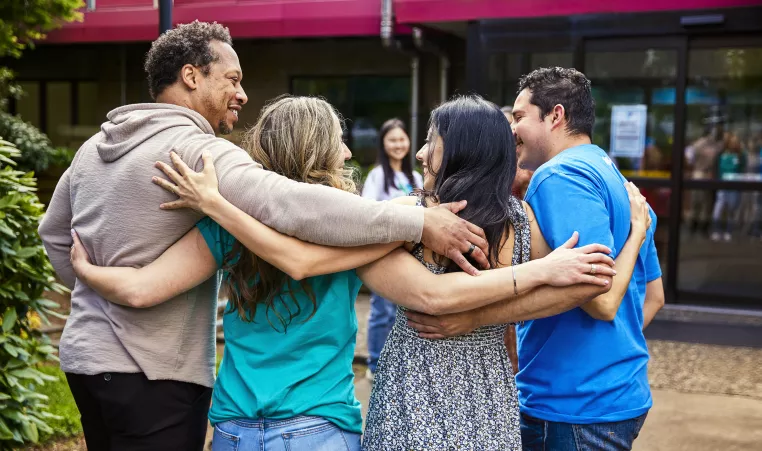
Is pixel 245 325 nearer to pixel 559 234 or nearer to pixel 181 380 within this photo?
pixel 181 380

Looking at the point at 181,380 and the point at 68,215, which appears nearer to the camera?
the point at 181,380

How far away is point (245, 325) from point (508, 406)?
73 cm

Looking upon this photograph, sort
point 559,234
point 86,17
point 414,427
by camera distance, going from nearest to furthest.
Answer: point 414,427 < point 559,234 < point 86,17

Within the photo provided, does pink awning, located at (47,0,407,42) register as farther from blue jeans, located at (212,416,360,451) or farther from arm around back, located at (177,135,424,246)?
blue jeans, located at (212,416,360,451)

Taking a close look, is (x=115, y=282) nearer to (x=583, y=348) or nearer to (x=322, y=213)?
(x=322, y=213)

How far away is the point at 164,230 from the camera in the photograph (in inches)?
86.9

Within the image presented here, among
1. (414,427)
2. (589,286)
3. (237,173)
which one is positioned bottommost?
Answer: (414,427)

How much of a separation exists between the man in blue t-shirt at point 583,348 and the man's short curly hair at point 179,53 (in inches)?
41.6

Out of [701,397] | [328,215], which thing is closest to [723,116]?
[701,397]

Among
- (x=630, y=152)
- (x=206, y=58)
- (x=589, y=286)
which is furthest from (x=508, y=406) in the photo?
(x=630, y=152)

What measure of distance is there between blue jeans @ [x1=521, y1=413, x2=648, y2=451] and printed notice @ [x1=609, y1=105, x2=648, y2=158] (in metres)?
6.95

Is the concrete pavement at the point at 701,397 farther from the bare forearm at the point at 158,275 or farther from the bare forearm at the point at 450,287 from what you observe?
the bare forearm at the point at 158,275

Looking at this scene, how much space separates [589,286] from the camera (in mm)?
2098

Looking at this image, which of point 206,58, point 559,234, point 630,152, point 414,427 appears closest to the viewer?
point 414,427
